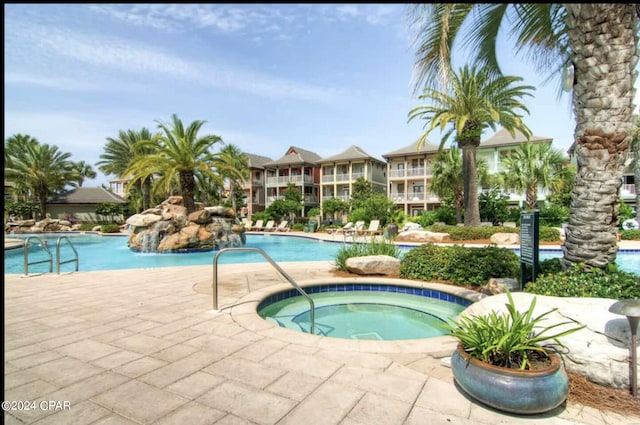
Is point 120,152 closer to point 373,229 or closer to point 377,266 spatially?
point 373,229

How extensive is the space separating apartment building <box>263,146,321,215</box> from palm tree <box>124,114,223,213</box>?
2324 cm

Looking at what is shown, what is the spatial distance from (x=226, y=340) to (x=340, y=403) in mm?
1764

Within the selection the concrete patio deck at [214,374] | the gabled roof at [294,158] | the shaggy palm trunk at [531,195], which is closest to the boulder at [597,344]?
the concrete patio deck at [214,374]

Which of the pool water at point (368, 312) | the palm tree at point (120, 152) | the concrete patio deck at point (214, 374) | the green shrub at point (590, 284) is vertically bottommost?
the pool water at point (368, 312)

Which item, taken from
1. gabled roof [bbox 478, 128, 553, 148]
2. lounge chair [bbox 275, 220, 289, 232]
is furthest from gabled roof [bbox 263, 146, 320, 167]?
gabled roof [bbox 478, 128, 553, 148]

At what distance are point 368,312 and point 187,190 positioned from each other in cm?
1359

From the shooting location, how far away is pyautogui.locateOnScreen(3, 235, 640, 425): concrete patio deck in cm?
251

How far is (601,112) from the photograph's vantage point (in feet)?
13.7

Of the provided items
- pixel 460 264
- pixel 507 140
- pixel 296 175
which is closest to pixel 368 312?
pixel 460 264

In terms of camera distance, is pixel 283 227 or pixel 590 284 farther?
pixel 283 227

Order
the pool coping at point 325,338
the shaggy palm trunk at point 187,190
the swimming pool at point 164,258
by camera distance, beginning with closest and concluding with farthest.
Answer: the pool coping at point 325,338 → the swimming pool at point 164,258 → the shaggy palm trunk at point 187,190

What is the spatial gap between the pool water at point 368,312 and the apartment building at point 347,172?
101ft

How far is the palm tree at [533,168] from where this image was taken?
68.8 feet

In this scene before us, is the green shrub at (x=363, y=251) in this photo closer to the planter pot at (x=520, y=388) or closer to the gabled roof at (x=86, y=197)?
the planter pot at (x=520, y=388)
